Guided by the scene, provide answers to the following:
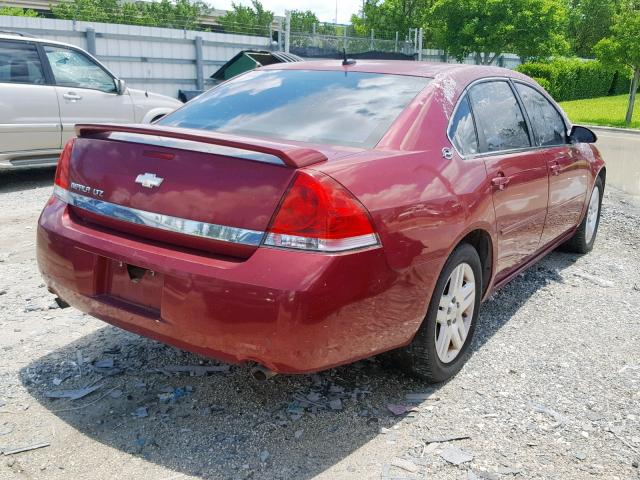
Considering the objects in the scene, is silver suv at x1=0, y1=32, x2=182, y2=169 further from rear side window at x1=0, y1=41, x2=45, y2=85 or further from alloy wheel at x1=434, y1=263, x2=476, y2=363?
alloy wheel at x1=434, y1=263, x2=476, y2=363

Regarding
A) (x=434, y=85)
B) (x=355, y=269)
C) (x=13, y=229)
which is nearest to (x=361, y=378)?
(x=355, y=269)

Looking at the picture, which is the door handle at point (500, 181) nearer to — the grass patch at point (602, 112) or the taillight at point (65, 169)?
the taillight at point (65, 169)

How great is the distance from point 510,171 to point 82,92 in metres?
6.47

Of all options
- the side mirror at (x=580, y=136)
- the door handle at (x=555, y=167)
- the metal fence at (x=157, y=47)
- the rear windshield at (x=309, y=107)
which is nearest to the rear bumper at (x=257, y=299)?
the rear windshield at (x=309, y=107)

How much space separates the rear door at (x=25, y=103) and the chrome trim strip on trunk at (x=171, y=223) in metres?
5.41

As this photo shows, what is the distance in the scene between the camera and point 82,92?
844 centimetres

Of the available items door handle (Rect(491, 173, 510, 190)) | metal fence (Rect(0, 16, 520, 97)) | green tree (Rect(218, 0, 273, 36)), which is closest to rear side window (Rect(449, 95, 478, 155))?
door handle (Rect(491, 173, 510, 190))

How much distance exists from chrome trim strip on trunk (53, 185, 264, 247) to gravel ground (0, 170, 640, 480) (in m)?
0.89

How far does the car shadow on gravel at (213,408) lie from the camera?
8.77ft

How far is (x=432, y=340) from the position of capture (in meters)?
3.14

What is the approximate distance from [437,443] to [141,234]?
5.15 ft

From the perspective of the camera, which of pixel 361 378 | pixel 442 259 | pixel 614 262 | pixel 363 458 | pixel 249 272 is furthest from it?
pixel 614 262

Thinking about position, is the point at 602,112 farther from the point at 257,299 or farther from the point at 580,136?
the point at 257,299

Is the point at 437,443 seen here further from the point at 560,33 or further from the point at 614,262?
the point at 560,33
